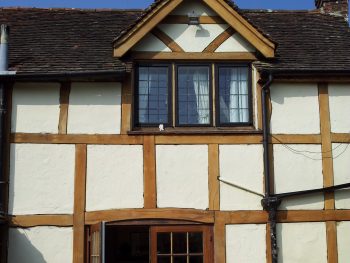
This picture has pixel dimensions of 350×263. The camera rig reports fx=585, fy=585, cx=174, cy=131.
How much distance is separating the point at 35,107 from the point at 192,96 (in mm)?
2879

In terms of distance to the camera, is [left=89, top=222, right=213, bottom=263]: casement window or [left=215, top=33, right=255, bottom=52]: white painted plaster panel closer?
[left=89, top=222, right=213, bottom=263]: casement window

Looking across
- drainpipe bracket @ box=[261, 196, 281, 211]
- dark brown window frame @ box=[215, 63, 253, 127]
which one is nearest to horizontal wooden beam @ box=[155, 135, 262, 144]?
dark brown window frame @ box=[215, 63, 253, 127]

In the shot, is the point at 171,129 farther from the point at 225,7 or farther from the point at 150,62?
the point at 225,7

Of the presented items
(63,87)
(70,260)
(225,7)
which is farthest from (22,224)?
(225,7)

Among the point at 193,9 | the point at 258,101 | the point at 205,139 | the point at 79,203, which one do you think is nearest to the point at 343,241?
the point at 258,101

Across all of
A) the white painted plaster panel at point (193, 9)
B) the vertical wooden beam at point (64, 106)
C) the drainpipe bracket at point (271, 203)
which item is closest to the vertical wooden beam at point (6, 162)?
the vertical wooden beam at point (64, 106)

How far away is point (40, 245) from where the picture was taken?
10078 mm

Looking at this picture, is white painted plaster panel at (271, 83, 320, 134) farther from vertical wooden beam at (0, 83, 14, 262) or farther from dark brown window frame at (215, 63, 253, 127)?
vertical wooden beam at (0, 83, 14, 262)

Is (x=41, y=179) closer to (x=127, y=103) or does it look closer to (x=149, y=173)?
(x=149, y=173)

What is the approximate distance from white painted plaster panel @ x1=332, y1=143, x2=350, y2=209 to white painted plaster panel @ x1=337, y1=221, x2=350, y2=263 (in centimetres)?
34

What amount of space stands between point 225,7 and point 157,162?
3118 mm

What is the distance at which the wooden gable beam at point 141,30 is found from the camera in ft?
34.8

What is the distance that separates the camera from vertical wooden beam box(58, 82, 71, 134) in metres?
10.5

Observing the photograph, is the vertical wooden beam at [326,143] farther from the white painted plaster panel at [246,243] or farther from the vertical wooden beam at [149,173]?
the vertical wooden beam at [149,173]
